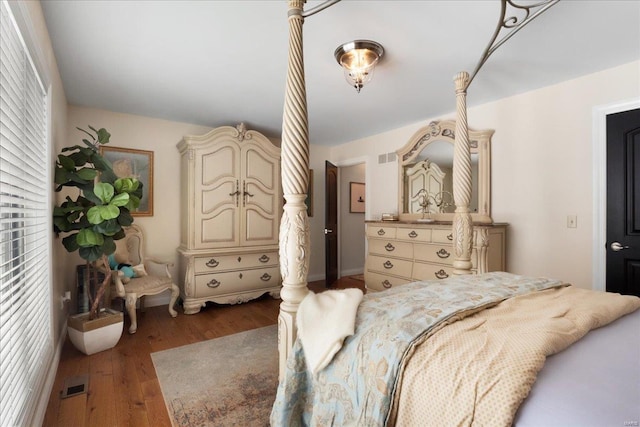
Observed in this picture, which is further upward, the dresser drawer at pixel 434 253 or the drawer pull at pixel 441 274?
the dresser drawer at pixel 434 253

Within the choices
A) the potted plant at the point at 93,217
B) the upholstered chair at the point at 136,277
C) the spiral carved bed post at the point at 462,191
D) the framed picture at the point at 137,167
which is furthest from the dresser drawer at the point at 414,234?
the framed picture at the point at 137,167

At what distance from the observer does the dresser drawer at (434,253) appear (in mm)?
3102

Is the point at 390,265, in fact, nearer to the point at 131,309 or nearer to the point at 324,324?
the point at 324,324

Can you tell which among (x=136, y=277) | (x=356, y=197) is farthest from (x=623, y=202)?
(x=136, y=277)

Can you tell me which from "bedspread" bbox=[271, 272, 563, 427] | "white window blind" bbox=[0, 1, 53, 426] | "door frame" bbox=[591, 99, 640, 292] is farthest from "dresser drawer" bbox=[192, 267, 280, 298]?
"door frame" bbox=[591, 99, 640, 292]

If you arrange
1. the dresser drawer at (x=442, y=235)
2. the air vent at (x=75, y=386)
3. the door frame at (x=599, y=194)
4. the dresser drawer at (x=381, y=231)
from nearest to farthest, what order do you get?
the air vent at (x=75, y=386)
the door frame at (x=599, y=194)
the dresser drawer at (x=442, y=235)
the dresser drawer at (x=381, y=231)

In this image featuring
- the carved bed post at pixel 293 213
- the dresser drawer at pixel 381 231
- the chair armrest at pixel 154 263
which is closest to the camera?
the carved bed post at pixel 293 213

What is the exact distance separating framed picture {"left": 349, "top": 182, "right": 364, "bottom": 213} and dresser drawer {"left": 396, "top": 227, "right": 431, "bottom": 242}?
206 cm

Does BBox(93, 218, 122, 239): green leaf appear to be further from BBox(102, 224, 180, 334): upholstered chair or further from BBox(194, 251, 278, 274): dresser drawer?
BBox(194, 251, 278, 274): dresser drawer

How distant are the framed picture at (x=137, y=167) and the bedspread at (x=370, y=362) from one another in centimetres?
309

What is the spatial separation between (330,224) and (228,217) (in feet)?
5.45

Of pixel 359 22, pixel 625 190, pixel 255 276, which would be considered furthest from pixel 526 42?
pixel 255 276

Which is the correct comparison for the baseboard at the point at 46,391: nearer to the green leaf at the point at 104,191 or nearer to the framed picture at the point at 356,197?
the green leaf at the point at 104,191

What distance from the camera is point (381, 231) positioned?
151 inches
